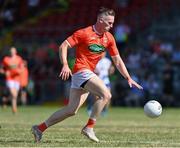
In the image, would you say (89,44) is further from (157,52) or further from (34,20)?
(34,20)

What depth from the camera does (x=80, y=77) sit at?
595 inches

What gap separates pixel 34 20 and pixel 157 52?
899cm

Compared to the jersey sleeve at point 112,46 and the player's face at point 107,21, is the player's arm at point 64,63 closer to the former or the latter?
the player's face at point 107,21

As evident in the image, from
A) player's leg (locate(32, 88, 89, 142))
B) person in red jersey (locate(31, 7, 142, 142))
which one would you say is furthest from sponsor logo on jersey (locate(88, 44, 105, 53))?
player's leg (locate(32, 88, 89, 142))

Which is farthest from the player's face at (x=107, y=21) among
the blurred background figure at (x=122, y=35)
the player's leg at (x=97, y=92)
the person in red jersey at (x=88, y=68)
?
the blurred background figure at (x=122, y=35)

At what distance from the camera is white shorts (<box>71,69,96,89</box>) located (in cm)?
1509

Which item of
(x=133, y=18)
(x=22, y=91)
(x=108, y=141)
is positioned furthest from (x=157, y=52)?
(x=108, y=141)

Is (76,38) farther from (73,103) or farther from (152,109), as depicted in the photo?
(152,109)

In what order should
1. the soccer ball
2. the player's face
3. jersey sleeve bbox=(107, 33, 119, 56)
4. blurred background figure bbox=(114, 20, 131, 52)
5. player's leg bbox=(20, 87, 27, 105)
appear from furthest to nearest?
blurred background figure bbox=(114, 20, 131, 52) → player's leg bbox=(20, 87, 27, 105) → the soccer ball → jersey sleeve bbox=(107, 33, 119, 56) → the player's face

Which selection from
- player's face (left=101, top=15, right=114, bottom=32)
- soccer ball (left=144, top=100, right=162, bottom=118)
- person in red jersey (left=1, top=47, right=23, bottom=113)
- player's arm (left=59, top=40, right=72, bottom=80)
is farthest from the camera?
person in red jersey (left=1, top=47, right=23, bottom=113)

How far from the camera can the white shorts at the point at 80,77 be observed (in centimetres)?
1509

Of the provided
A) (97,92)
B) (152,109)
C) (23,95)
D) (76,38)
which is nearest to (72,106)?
(97,92)

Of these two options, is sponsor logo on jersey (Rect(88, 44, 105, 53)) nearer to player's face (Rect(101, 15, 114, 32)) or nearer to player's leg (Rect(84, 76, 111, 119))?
player's face (Rect(101, 15, 114, 32))

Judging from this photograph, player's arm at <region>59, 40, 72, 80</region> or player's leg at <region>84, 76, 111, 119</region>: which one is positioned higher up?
player's arm at <region>59, 40, 72, 80</region>
